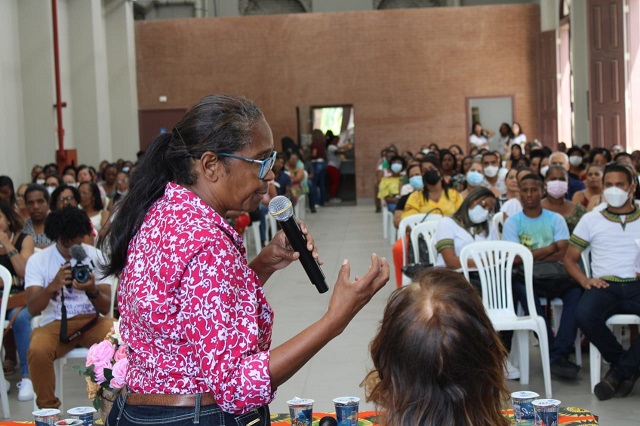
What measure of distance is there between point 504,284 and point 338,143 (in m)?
15.0

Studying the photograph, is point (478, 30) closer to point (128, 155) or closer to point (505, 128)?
point (505, 128)

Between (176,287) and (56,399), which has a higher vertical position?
(176,287)

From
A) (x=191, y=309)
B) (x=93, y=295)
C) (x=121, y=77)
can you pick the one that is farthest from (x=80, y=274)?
(x=121, y=77)

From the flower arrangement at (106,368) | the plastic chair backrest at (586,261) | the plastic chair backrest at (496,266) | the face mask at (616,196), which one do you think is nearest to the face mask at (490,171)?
the plastic chair backrest at (586,261)

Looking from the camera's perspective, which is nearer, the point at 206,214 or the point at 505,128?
the point at 206,214

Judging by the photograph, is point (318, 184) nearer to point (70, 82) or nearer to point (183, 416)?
point (70, 82)

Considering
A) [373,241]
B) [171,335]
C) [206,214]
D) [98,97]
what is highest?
[98,97]

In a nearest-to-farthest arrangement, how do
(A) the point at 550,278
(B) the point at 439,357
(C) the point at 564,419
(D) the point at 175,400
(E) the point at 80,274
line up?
(B) the point at 439,357 < (D) the point at 175,400 < (C) the point at 564,419 < (E) the point at 80,274 < (A) the point at 550,278

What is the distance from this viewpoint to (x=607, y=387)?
5.32 meters

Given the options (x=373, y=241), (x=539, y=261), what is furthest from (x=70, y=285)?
(x=373, y=241)

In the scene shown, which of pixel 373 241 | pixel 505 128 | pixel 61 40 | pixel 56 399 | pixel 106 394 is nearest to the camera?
pixel 106 394

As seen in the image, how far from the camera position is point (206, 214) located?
196cm

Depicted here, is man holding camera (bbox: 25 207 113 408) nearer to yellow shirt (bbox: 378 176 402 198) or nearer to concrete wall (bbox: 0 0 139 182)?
yellow shirt (bbox: 378 176 402 198)

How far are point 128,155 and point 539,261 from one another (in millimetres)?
14109
